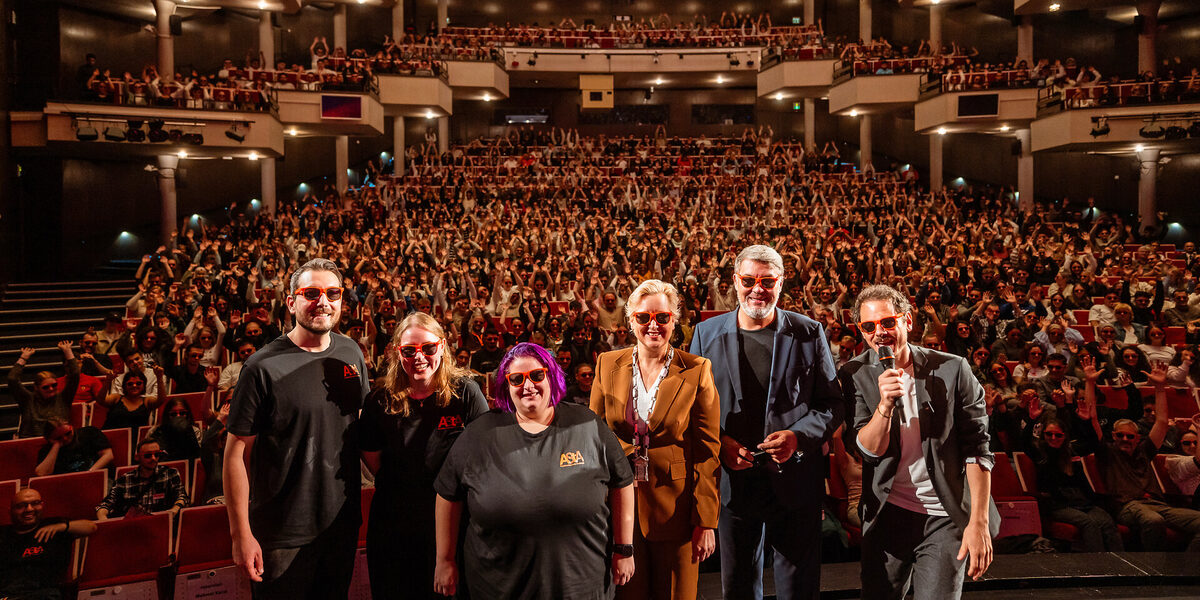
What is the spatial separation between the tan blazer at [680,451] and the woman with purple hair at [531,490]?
27 centimetres

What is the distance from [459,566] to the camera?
2533 mm

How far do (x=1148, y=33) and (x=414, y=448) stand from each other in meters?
21.9

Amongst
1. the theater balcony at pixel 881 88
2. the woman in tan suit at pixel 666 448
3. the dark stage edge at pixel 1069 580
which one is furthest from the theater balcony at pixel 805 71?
the woman in tan suit at pixel 666 448

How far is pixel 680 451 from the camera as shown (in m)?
2.55

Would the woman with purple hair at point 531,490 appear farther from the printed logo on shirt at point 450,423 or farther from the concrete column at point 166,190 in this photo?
the concrete column at point 166,190

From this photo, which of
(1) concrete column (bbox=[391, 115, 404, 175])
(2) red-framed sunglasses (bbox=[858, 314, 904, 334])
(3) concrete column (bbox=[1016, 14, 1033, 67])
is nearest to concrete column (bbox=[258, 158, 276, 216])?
(1) concrete column (bbox=[391, 115, 404, 175])

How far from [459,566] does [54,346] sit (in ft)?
34.9

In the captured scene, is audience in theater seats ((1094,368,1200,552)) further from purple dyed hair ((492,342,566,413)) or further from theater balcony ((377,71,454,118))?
theater balcony ((377,71,454,118))

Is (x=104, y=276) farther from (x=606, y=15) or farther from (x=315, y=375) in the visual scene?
(x=606, y=15)

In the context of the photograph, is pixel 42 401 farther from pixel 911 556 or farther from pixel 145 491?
pixel 911 556

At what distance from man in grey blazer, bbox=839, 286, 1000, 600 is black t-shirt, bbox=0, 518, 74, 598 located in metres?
3.96

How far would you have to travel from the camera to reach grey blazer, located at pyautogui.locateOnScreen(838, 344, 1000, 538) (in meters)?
2.42

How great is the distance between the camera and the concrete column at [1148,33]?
59.0 feet

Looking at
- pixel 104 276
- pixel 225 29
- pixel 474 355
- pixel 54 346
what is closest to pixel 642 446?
pixel 474 355
